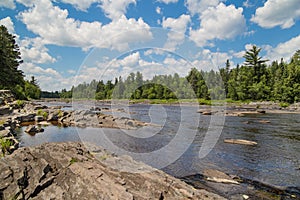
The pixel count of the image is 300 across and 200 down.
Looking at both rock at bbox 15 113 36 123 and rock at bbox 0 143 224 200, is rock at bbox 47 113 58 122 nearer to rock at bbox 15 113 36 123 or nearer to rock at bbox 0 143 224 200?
rock at bbox 15 113 36 123

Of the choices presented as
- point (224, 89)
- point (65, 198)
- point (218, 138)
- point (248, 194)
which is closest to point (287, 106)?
point (224, 89)

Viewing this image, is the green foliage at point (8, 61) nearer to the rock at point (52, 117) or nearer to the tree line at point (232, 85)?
the tree line at point (232, 85)

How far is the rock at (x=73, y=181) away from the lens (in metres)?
5.57

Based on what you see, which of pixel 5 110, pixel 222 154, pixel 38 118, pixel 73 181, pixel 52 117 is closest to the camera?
pixel 73 181

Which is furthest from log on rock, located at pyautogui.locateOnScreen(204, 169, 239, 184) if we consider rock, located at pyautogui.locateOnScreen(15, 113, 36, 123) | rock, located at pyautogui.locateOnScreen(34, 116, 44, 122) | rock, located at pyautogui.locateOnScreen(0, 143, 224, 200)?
rock, located at pyautogui.locateOnScreen(34, 116, 44, 122)

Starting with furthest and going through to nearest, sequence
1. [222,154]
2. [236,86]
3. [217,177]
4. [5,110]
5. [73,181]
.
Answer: [236,86], [5,110], [222,154], [217,177], [73,181]

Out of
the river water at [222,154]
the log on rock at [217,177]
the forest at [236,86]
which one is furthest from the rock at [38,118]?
the forest at [236,86]

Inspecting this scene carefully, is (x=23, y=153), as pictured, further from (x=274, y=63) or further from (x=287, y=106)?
(x=274, y=63)

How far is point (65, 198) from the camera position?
5.48 meters

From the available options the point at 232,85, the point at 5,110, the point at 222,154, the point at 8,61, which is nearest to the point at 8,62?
the point at 8,61

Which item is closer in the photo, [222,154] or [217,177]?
[217,177]

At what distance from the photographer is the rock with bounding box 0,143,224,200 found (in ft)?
18.3

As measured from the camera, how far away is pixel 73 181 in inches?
241

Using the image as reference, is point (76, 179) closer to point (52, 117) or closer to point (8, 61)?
point (52, 117)
